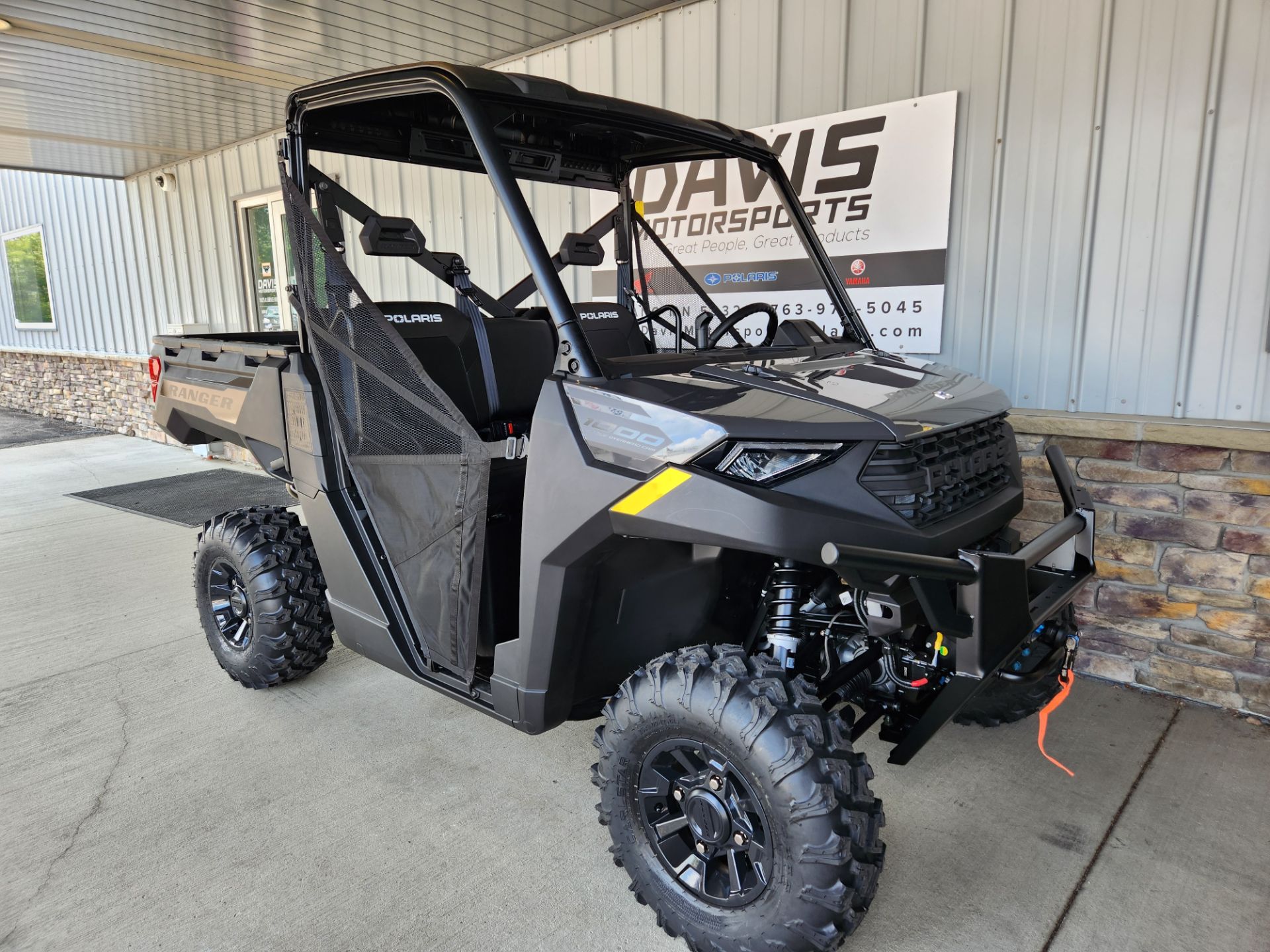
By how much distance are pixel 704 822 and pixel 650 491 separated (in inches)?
30.6

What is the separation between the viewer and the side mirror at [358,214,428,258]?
2293mm

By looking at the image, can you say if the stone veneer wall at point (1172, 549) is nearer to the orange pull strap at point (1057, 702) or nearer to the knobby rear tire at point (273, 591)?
the orange pull strap at point (1057, 702)

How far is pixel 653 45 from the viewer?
15.1 ft

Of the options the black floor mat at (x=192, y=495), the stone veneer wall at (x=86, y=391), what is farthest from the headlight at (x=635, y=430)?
the stone veneer wall at (x=86, y=391)

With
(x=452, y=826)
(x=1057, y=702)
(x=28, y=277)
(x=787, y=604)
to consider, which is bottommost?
(x=452, y=826)

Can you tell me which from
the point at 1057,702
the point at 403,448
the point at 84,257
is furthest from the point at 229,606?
the point at 84,257

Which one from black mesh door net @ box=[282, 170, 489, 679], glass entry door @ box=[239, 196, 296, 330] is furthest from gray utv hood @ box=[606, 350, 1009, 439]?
glass entry door @ box=[239, 196, 296, 330]

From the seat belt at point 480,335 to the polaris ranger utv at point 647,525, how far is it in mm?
12

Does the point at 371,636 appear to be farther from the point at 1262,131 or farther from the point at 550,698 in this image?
the point at 1262,131

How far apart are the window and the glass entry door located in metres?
5.42

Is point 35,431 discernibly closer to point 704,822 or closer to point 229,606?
point 229,606

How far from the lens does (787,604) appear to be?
81.8 inches

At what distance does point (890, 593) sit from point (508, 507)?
1248 mm

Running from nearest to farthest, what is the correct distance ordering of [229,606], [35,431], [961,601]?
[961,601] < [229,606] < [35,431]
